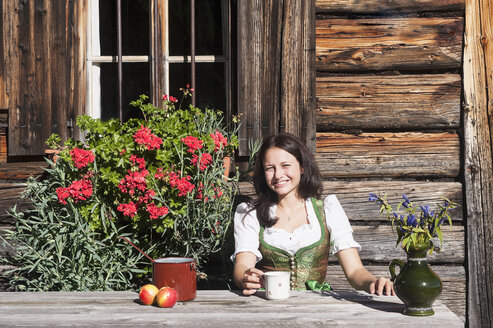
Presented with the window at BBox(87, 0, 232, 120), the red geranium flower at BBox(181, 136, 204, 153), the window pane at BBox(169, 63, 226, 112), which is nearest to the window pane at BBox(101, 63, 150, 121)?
the window at BBox(87, 0, 232, 120)

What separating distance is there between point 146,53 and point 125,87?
244mm

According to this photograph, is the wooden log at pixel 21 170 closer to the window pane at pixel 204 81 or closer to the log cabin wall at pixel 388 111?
the window pane at pixel 204 81

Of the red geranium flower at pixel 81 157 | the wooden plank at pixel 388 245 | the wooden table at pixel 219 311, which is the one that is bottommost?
the wooden plank at pixel 388 245

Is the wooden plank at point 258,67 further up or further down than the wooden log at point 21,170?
further up

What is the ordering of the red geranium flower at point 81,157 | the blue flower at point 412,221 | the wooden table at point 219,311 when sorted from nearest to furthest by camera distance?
1. the wooden table at point 219,311
2. the blue flower at point 412,221
3. the red geranium flower at point 81,157

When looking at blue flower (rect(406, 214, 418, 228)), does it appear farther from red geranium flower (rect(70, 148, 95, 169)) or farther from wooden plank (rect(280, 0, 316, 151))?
red geranium flower (rect(70, 148, 95, 169))

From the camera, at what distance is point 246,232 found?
8.71 feet

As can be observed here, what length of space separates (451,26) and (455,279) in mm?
1418

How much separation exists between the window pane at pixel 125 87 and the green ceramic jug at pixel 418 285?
2.07 meters

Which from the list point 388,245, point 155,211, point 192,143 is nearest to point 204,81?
point 192,143

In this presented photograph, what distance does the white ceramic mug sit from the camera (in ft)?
6.61

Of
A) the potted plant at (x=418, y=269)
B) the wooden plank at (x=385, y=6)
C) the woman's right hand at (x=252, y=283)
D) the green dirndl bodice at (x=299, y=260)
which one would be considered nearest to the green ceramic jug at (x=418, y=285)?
the potted plant at (x=418, y=269)

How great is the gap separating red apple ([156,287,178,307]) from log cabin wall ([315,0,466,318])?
146 centimetres

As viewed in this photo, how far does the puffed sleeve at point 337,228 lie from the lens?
2.63 m
